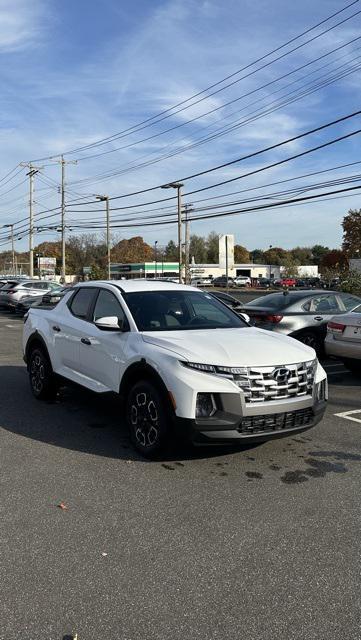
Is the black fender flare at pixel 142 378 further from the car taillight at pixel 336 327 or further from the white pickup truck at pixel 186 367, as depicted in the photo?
the car taillight at pixel 336 327

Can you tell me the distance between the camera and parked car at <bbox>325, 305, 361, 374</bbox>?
888 cm

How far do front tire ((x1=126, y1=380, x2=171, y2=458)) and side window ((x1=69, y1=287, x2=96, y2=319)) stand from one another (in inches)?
67.5

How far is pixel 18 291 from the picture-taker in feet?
83.4

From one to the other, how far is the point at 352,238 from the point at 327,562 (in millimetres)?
83163

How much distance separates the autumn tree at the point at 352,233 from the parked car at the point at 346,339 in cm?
7551

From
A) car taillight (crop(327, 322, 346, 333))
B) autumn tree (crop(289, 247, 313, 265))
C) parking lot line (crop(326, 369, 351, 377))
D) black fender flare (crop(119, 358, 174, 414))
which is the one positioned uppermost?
autumn tree (crop(289, 247, 313, 265))

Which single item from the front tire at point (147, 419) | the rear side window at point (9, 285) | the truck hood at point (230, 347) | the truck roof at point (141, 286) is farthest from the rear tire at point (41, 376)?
the rear side window at point (9, 285)

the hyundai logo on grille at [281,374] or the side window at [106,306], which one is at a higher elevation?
the side window at [106,306]

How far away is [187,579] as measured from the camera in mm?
3080

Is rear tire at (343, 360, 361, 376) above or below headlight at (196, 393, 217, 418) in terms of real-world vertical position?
below

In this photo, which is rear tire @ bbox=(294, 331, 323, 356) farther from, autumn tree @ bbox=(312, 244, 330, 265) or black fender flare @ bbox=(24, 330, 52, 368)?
autumn tree @ bbox=(312, 244, 330, 265)

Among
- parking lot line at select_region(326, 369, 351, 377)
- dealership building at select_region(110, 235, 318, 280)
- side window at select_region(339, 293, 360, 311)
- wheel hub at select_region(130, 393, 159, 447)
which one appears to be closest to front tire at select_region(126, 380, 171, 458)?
wheel hub at select_region(130, 393, 159, 447)

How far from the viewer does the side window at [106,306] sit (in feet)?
19.8

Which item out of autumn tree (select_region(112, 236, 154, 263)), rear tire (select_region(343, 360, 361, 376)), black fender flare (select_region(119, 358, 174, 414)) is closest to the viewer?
black fender flare (select_region(119, 358, 174, 414))
